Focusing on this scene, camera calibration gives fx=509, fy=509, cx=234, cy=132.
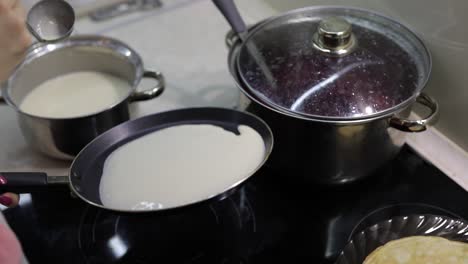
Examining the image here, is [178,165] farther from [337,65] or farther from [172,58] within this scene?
[172,58]

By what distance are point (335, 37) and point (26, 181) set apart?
1.45 ft

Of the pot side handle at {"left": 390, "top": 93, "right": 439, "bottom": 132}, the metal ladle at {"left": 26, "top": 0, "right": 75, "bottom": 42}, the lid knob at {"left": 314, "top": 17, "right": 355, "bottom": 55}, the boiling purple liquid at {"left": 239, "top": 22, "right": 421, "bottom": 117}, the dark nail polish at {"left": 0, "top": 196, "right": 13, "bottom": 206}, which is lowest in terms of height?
the pot side handle at {"left": 390, "top": 93, "right": 439, "bottom": 132}

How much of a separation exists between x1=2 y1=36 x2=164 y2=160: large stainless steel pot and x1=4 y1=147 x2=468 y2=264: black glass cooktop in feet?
0.26

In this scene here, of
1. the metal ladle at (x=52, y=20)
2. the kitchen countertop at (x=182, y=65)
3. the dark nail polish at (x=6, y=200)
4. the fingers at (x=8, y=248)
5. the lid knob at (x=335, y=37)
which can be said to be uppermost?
the metal ladle at (x=52, y=20)

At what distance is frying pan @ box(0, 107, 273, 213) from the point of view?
63 cm

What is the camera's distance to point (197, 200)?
608mm

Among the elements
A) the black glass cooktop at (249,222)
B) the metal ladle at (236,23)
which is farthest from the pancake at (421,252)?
the metal ladle at (236,23)

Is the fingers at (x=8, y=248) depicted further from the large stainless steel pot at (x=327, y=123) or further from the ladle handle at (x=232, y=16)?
the ladle handle at (x=232, y=16)

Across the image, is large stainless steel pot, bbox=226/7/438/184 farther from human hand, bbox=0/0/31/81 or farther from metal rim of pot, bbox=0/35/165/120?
human hand, bbox=0/0/31/81

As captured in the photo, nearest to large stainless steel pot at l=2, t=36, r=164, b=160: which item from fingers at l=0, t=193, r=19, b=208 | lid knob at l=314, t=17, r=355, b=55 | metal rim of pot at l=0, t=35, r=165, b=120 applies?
metal rim of pot at l=0, t=35, r=165, b=120

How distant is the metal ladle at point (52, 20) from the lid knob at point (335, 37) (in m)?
0.35

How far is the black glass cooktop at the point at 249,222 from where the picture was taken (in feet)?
2.19

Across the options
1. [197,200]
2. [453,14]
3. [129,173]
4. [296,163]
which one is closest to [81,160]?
[129,173]

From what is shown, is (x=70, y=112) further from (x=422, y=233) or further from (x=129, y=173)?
(x=422, y=233)
